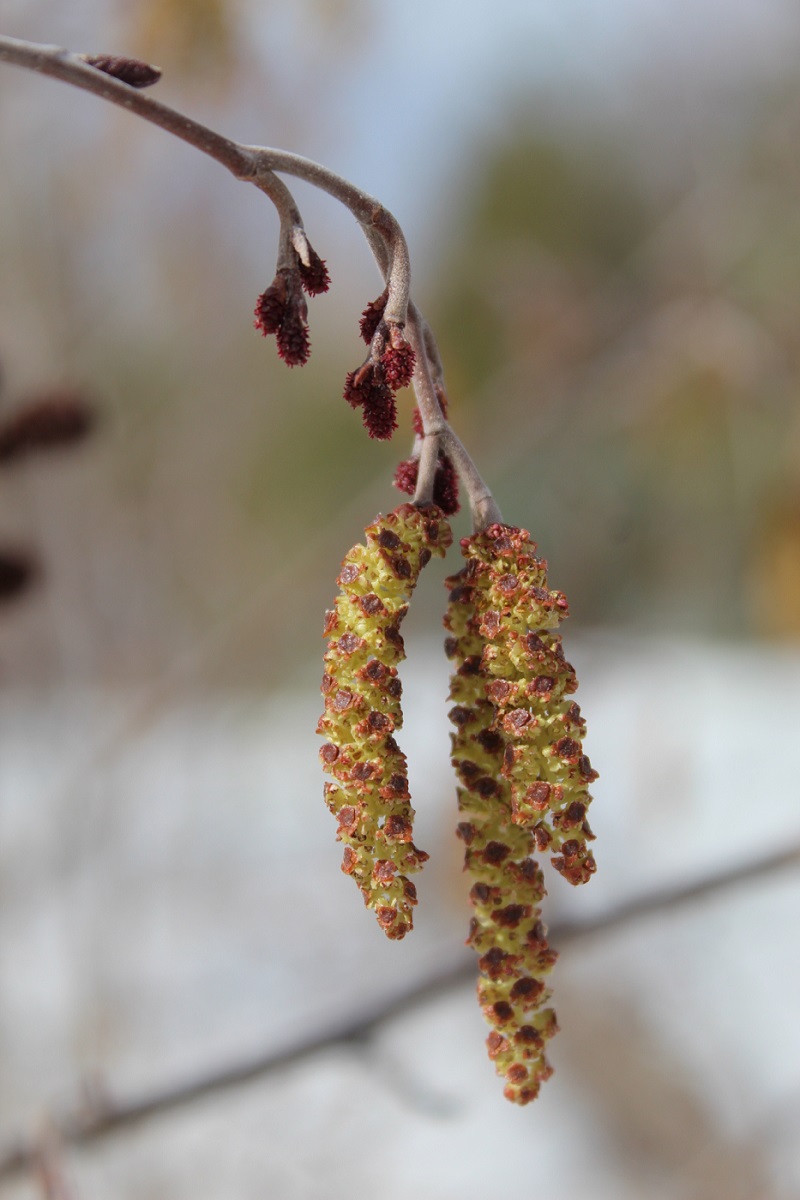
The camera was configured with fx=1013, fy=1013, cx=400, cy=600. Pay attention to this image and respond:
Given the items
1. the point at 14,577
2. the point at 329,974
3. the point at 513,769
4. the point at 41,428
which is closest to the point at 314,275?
the point at 513,769

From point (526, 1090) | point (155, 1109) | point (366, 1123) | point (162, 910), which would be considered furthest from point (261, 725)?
point (526, 1090)

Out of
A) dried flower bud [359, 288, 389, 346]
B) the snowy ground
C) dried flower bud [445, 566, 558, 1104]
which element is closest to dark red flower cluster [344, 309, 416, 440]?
dried flower bud [359, 288, 389, 346]

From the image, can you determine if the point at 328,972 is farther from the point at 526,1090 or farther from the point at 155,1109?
the point at 526,1090

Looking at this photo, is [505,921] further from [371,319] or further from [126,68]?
[126,68]

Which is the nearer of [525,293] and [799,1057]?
[525,293]

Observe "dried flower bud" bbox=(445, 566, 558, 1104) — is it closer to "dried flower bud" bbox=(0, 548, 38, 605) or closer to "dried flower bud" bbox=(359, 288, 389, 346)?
"dried flower bud" bbox=(359, 288, 389, 346)

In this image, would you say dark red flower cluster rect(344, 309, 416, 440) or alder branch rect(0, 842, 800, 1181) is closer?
Answer: dark red flower cluster rect(344, 309, 416, 440)

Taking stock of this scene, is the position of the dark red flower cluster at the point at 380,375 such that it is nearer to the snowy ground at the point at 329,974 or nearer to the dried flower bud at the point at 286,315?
the dried flower bud at the point at 286,315

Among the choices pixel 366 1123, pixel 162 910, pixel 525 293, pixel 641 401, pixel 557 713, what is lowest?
pixel 162 910
